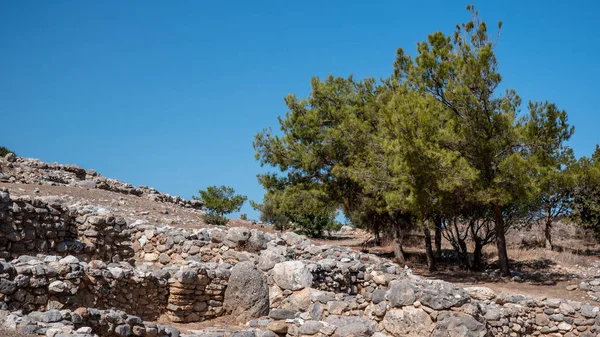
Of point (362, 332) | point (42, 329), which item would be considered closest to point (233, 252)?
point (362, 332)

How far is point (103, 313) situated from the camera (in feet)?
23.4

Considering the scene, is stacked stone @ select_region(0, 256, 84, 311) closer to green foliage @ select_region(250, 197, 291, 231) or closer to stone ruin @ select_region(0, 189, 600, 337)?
stone ruin @ select_region(0, 189, 600, 337)

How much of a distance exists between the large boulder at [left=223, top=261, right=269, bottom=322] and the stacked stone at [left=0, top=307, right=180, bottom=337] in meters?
2.88

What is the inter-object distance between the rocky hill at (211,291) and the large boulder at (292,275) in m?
0.02

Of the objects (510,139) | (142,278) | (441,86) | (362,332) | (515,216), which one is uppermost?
(441,86)

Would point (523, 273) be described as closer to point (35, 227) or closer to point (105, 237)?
point (105, 237)

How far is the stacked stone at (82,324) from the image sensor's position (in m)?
6.14

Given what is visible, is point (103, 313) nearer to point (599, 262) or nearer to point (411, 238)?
point (599, 262)

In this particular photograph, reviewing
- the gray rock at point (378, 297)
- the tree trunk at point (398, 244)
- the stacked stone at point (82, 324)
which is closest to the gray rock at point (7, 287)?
the stacked stone at point (82, 324)

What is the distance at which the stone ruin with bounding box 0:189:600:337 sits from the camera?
7.69 metres

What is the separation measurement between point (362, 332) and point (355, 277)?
4500 mm

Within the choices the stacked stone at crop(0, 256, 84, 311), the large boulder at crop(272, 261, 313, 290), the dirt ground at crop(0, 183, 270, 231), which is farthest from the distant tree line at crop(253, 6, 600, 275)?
the stacked stone at crop(0, 256, 84, 311)

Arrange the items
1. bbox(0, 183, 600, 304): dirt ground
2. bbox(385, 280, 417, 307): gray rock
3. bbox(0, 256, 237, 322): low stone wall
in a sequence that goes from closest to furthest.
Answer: bbox(0, 256, 237, 322): low stone wall, bbox(385, 280, 417, 307): gray rock, bbox(0, 183, 600, 304): dirt ground

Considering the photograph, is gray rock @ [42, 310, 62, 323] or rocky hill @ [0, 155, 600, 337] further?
rocky hill @ [0, 155, 600, 337]
